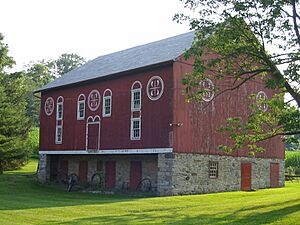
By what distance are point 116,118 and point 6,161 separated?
13979 mm

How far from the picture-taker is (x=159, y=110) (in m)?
27.9

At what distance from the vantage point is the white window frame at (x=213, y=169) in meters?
29.0

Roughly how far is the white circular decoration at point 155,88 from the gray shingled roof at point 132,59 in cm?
99

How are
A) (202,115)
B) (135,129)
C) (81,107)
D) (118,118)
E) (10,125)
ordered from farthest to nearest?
1. (10,125)
2. (81,107)
3. (118,118)
4. (135,129)
5. (202,115)

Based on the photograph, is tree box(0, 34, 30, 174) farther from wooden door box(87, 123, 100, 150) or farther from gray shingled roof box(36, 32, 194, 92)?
wooden door box(87, 123, 100, 150)

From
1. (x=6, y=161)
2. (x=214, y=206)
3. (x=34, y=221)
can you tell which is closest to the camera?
(x=34, y=221)

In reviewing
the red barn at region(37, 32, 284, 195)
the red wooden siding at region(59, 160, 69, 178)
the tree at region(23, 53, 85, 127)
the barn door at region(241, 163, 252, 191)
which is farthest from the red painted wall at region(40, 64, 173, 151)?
the tree at region(23, 53, 85, 127)

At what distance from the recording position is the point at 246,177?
31.5 meters

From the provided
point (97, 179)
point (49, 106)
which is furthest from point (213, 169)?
point (49, 106)

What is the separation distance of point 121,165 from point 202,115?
6.87 meters

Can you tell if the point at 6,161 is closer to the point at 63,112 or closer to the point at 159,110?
the point at 63,112

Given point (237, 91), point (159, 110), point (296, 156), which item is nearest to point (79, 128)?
point (159, 110)

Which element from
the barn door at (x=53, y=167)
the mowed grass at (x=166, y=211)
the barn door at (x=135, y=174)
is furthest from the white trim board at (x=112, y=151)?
the mowed grass at (x=166, y=211)

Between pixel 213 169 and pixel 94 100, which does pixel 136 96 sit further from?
pixel 213 169
